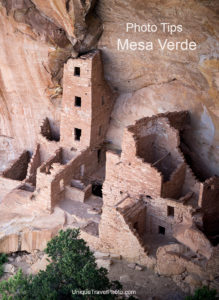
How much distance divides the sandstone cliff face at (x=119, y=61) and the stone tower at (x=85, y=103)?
324mm

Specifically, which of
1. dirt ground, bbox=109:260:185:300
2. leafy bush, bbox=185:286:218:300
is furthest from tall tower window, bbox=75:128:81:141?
leafy bush, bbox=185:286:218:300

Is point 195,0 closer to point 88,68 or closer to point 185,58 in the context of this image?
point 185,58

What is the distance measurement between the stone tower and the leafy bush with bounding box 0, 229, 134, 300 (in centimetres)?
547

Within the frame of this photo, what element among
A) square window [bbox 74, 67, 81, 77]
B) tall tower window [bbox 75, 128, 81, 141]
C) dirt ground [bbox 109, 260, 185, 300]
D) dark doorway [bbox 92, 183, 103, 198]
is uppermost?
square window [bbox 74, 67, 81, 77]

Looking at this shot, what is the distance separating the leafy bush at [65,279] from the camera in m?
14.1

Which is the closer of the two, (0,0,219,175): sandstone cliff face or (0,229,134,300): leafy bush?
(0,229,134,300): leafy bush

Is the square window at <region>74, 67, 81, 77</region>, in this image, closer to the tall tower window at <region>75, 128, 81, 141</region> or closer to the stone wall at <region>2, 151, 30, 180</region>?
the tall tower window at <region>75, 128, 81, 141</region>

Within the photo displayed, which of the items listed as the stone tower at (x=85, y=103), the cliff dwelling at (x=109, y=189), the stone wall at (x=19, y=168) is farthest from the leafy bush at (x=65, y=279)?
the stone wall at (x=19, y=168)

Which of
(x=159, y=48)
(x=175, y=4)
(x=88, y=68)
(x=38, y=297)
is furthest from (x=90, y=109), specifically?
(x=38, y=297)

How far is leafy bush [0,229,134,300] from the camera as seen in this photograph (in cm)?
1413

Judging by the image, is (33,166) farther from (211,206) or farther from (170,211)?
(211,206)

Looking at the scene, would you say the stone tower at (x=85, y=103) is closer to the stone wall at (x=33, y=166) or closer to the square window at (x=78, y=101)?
the square window at (x=78, y=101)

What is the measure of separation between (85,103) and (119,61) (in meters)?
1.74

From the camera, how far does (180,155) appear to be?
697 inches
